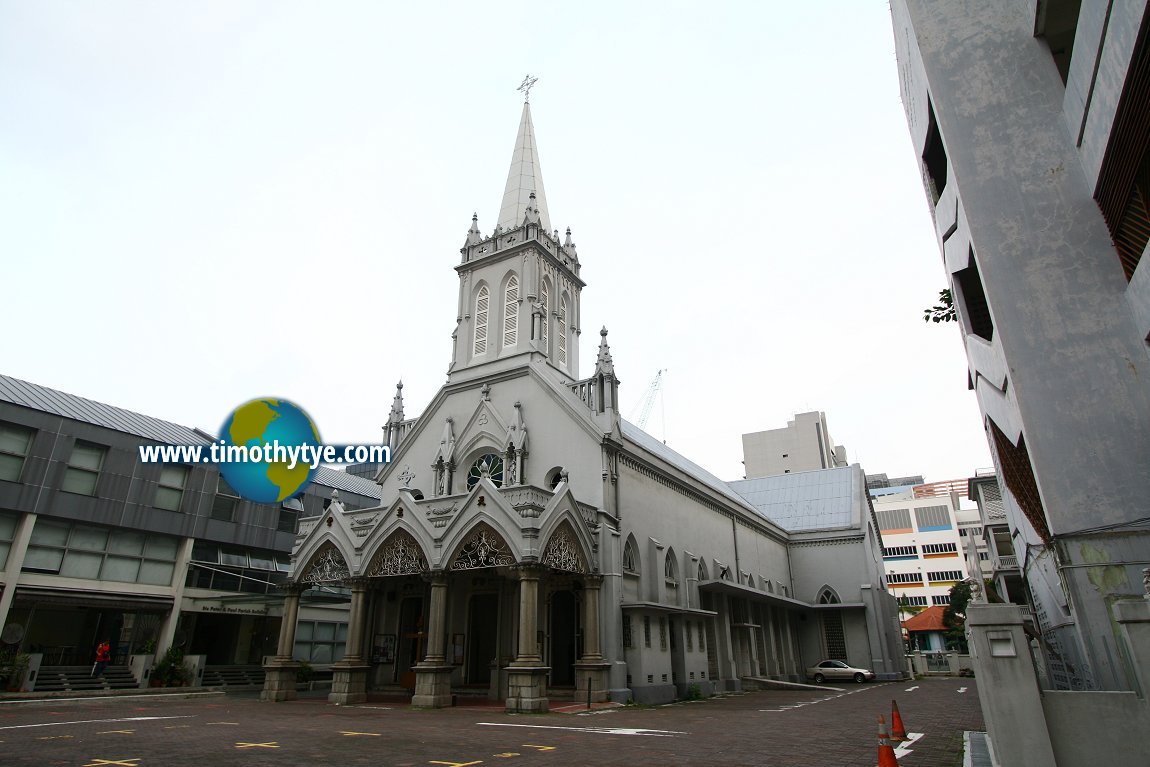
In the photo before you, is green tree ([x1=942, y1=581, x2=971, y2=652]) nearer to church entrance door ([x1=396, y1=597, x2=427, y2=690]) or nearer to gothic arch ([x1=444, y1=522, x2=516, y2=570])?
church entrance door ([x1=396, y1=597, x2=427, y2=690])

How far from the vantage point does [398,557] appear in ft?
78.9

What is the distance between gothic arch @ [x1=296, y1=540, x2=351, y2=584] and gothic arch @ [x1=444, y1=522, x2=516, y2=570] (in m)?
5.81

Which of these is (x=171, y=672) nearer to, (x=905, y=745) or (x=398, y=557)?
(x=398, y=557)

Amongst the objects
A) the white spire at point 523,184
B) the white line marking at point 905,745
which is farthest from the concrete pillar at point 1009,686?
the white spire at point 523,184

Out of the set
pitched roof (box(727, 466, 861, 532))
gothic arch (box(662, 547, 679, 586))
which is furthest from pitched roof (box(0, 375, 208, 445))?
pitched roof (box(727, 466, 861, 532))

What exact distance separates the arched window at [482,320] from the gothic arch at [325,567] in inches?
439

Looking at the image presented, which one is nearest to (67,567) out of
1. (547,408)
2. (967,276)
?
(547,408)

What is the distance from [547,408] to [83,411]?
2203 cm

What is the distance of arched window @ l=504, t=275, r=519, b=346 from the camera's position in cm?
3142

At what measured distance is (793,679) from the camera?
3938 centimetres

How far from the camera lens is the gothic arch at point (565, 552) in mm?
21625

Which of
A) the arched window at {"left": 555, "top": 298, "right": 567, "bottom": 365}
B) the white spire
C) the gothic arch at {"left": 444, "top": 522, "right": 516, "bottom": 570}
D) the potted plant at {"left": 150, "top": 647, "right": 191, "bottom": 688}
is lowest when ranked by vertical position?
the potted plant at {"left": 150, "top": 647, "right": 191, "bottom": 688}

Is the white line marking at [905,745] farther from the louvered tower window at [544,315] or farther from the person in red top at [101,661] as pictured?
the person in red top at [101,661]

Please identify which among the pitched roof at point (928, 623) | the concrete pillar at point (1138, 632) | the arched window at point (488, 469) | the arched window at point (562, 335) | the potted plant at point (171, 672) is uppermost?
the arched window at point (562, 335)
